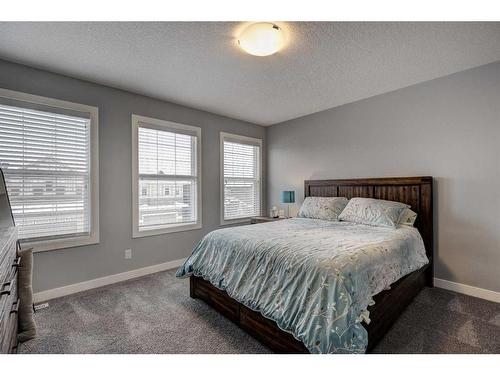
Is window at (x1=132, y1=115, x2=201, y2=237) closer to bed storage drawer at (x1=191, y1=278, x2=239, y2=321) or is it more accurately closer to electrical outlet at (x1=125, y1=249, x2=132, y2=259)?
electrical outlet at (x1=125, y1=249, x2=132, y2=259)

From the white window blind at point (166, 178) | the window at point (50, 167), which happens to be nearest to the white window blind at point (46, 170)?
the window at point (50, 167)

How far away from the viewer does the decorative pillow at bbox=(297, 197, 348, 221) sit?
330 cm

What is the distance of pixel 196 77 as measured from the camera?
2.73 meters

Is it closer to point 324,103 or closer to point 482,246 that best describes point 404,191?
point 482,246

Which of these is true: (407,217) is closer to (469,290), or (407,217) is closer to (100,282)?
(469,290)

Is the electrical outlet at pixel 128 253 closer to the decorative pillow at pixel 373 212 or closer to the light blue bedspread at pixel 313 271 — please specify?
the light blue bedspread at pixel 313 271

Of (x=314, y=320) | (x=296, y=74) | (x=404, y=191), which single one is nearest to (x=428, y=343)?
(x=314, y=320)

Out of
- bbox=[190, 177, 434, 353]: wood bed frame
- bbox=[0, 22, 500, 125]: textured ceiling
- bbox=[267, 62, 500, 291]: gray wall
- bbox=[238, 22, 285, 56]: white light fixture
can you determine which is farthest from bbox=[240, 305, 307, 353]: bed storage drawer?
bbox=[267, 62, 500, 291]: gray wall

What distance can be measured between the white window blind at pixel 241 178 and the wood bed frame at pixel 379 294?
4.20 ft

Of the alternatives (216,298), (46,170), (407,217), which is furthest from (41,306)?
(407,217)

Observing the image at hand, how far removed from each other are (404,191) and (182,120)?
3.21 m

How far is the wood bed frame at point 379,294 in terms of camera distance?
1.68 metres

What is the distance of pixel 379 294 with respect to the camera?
5.76 feet

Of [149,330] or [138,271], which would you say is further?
[138,271]
